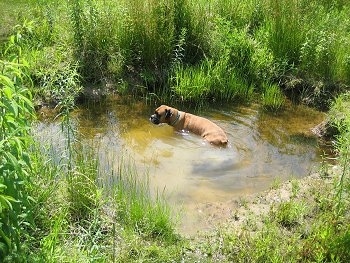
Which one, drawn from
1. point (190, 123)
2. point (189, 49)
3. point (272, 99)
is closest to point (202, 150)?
point (190, 123)

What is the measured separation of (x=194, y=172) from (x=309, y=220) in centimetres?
183

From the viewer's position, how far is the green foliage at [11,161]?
130 inches

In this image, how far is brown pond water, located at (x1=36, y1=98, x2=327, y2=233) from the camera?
613 cm

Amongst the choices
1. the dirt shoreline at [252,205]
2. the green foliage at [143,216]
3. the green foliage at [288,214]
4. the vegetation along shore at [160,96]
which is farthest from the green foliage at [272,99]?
the green foliage at [143,216]

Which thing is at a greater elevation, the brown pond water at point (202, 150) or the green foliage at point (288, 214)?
the green foliage at point (288, 214)

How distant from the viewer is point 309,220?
5.25 m

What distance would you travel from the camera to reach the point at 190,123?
25.4ft

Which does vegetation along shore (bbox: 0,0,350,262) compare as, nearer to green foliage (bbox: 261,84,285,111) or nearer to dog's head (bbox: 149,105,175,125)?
green foliage (bbox: 261,84,285,111)

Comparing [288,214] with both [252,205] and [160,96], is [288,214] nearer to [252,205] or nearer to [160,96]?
[252,205]

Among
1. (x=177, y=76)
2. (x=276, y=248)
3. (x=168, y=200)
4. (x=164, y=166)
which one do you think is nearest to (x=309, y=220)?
(x=276, y=248)

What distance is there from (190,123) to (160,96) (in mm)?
1005

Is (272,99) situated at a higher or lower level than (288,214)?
higher

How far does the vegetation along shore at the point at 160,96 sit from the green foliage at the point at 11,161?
0.04 feet

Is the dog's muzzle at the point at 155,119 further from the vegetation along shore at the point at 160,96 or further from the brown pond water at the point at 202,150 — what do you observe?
the vegetation along shore at the point at 160,96
